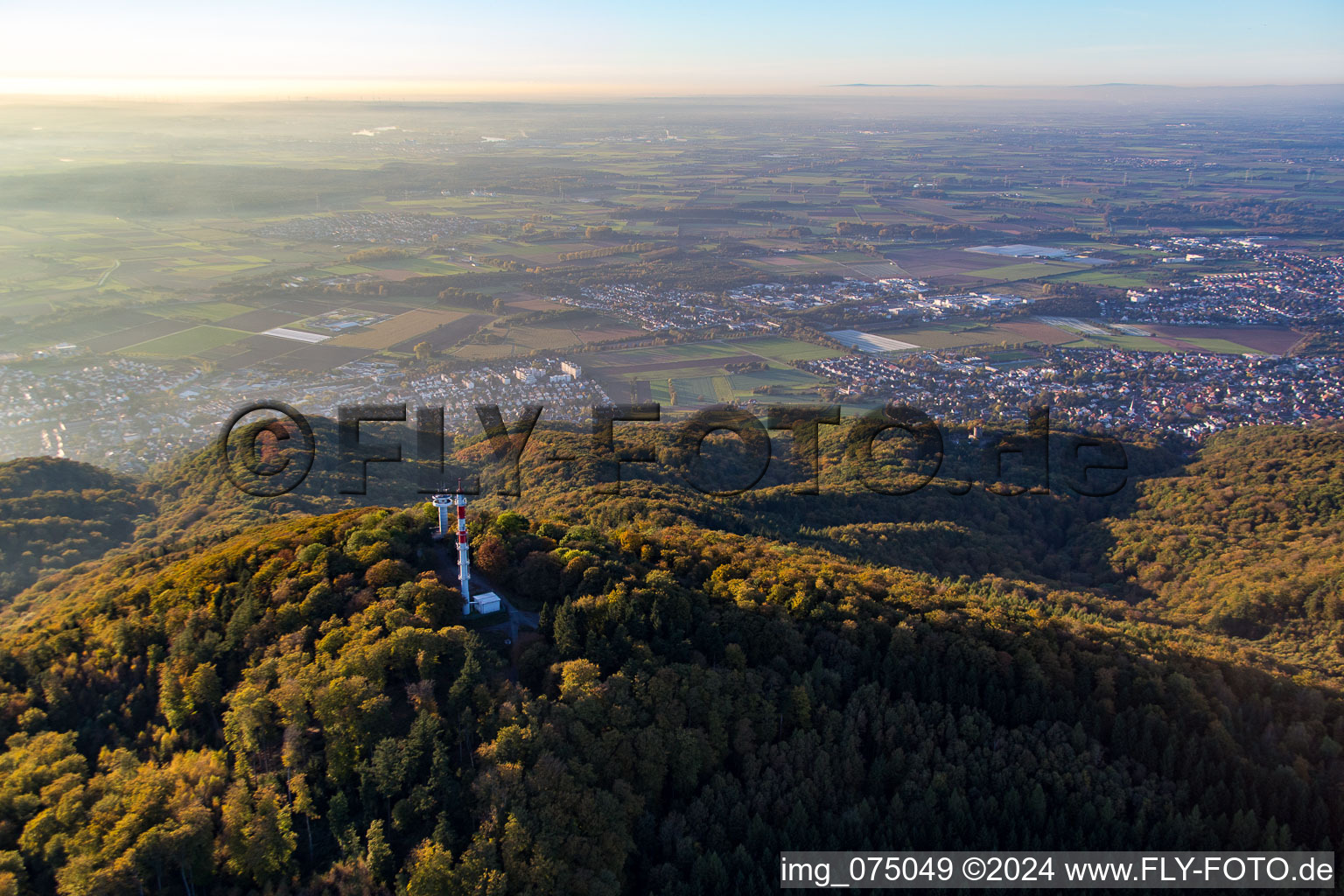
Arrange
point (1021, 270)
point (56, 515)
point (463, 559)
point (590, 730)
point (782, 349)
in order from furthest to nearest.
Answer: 1. point (1021, 270)
2. point (782, 349)
3. point (56, 515)
4. point (463, 559)
5. point (590, 730)

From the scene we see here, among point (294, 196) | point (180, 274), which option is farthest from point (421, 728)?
point (294, 196)

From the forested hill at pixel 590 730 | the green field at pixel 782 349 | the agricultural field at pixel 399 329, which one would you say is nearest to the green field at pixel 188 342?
the agricultural field at pixel 399 329

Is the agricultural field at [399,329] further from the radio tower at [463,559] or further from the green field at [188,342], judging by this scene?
the radio tower at [463,559]

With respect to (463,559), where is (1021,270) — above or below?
above

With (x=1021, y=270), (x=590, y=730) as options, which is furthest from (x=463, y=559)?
(x=1021, y=270)

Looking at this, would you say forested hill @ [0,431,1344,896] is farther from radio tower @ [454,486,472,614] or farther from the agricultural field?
the agricultural field

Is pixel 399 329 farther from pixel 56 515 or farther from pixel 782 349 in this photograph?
pixel 56 515

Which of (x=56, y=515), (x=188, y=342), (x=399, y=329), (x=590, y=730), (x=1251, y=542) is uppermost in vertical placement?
(x=399, y=329)
